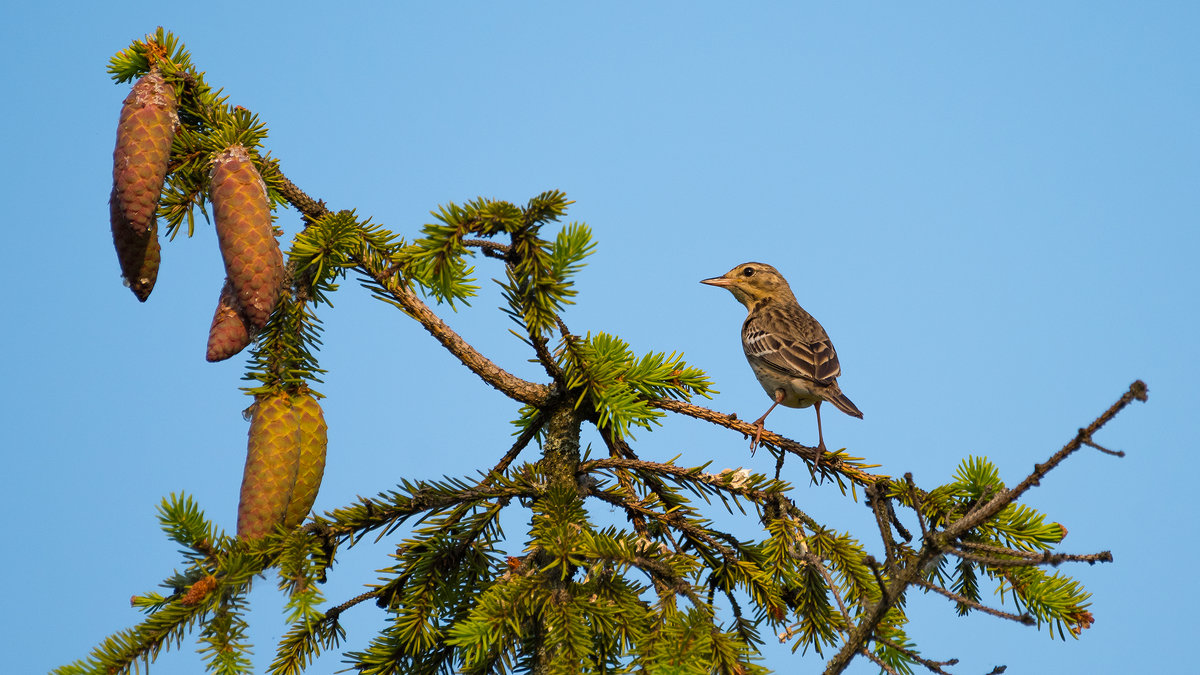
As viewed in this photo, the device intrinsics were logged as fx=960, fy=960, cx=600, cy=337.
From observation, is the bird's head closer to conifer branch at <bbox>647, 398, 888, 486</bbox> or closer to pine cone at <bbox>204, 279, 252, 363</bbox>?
conifer branch at <bbox>647, 398, 888, 486</bbox>

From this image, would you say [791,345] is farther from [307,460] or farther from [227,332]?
[227,332]

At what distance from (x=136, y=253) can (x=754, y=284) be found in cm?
810

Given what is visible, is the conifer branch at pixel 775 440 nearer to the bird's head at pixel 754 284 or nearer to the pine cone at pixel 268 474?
the pine cone at pixel 268 474

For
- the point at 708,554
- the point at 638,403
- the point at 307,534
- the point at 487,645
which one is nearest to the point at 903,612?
the point at 708,554

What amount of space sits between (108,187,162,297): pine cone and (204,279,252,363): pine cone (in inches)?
20.5

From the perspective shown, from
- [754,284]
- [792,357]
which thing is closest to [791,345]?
[792,357]

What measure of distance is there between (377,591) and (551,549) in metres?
0.97

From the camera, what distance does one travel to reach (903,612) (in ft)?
15.1

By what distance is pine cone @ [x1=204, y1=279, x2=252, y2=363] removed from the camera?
155 inches

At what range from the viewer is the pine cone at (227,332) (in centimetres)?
395

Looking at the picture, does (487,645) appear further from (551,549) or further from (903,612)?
(903,612)

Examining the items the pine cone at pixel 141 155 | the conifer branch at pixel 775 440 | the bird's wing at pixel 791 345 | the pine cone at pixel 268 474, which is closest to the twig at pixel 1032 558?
the conifer branch at pixel 775 440

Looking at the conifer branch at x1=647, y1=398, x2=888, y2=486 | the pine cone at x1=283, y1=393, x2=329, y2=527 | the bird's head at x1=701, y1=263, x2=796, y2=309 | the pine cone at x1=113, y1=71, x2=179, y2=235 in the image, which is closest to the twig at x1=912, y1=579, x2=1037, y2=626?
the conifer branch at x1=647, y1=398, x2=888, y2=486

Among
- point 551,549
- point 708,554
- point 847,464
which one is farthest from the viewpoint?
point 847,464
